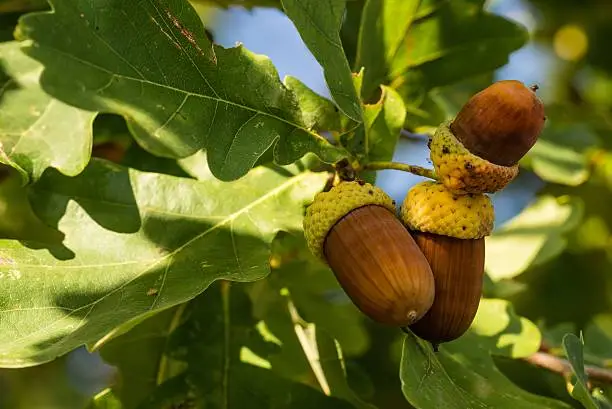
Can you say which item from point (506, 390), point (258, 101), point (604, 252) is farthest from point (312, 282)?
point (604, 252)

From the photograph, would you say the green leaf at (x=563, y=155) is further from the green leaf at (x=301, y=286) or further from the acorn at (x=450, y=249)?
Answer: the acorn at (x=450, y=249)

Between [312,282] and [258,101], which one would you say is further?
[312,282]

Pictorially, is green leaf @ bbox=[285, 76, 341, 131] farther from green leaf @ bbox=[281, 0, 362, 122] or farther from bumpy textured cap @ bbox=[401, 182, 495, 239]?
bumpy textured cap @ bbox=[401, 182, 495, 239]

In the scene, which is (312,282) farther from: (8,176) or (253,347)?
(8,176)

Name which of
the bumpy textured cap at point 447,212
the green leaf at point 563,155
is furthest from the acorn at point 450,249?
the green leaf at point 563,155

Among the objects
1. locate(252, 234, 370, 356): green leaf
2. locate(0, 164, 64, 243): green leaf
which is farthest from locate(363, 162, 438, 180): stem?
locate(0, 164, 64, 243): green leaf

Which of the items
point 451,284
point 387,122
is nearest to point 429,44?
point 387,122
